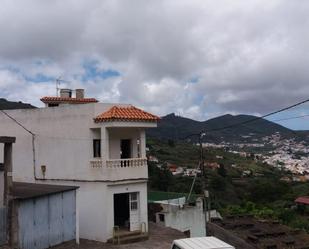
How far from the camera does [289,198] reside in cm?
6588

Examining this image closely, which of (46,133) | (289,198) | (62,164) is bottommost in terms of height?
(289,198)

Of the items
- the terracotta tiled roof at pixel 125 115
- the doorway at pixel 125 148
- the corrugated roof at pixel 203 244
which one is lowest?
the corrugated roof at pixel 203 244

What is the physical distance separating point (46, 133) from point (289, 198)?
165 ft

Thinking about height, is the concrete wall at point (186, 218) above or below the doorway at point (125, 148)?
below

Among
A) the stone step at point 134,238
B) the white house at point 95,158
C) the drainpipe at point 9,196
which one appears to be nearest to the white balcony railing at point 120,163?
the white house at point 95,158

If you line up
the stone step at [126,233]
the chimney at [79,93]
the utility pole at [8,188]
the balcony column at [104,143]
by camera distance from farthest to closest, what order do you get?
the chimney at [79,93]
the balcony column at [104,143]
the stone step at [126,233]
the utility pole at [8,188]

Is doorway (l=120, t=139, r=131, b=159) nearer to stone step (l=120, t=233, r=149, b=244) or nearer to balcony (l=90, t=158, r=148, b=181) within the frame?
balcony (l=90, t=158, r=148, b=181)

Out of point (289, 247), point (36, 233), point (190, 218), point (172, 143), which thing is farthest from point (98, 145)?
point (172, 143)

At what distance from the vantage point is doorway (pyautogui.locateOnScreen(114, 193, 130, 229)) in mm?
22586

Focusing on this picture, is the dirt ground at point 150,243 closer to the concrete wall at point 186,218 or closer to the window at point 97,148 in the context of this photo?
the concrete wall at point 186,218

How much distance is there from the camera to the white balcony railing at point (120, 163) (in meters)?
20.9

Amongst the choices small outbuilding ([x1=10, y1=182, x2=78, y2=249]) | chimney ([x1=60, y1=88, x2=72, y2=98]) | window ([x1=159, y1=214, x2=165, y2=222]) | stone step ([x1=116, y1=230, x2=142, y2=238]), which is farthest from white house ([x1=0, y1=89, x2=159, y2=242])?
window ([x1=159, y1=214, x2=165, y2=222])

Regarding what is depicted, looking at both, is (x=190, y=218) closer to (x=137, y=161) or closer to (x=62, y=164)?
(x=137, y=161)

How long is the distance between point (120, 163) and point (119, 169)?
0.31m
